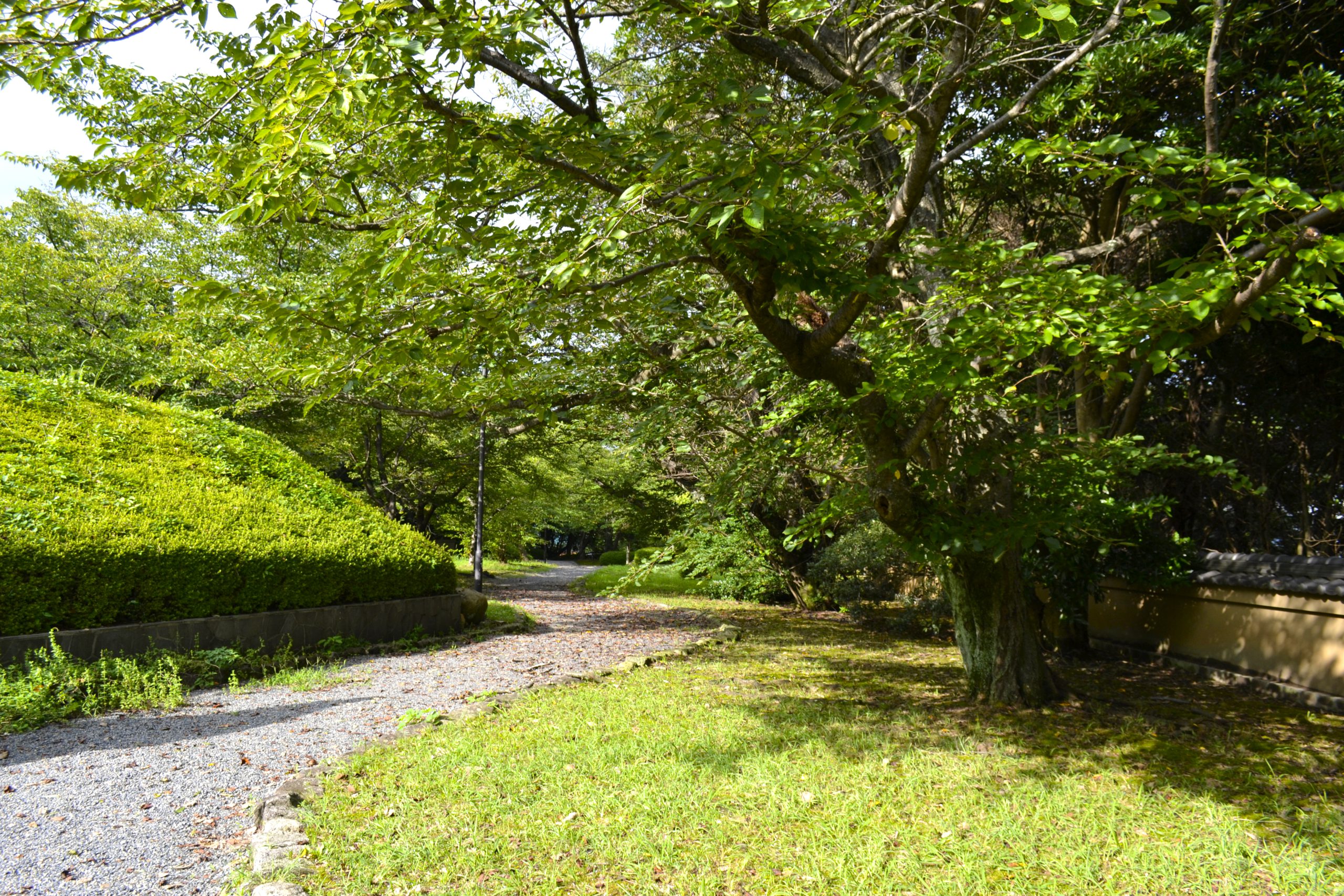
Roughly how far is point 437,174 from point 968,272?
9.92 ft

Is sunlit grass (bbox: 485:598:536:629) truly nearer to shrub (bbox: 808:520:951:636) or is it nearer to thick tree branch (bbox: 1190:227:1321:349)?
shrub (bbox: 808:520:951:636)

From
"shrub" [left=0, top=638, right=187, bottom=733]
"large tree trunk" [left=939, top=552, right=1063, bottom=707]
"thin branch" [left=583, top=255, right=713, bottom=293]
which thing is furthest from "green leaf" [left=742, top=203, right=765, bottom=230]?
"shrub" [left=0, top=638, right=187, bottom=733]

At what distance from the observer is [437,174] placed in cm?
445

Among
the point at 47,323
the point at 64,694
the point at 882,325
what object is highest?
the point at 47,323

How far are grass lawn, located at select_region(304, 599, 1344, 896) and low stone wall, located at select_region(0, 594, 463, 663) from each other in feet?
10.5

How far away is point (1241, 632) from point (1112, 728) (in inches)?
134

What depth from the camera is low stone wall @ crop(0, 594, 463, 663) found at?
20.7 feet

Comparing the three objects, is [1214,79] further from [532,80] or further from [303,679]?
[303,679]

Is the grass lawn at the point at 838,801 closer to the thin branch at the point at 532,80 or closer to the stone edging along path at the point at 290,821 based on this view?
the stone edging along path at the point at 290,821

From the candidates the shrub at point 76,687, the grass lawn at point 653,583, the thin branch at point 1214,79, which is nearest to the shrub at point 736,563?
the grass lawn at point 653,583

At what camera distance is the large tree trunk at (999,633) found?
6.33 meters

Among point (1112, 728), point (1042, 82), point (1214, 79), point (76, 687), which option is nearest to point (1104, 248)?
point (1214, 79)

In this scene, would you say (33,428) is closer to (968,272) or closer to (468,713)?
(468,713)

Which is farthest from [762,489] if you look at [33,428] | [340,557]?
[33,428]
